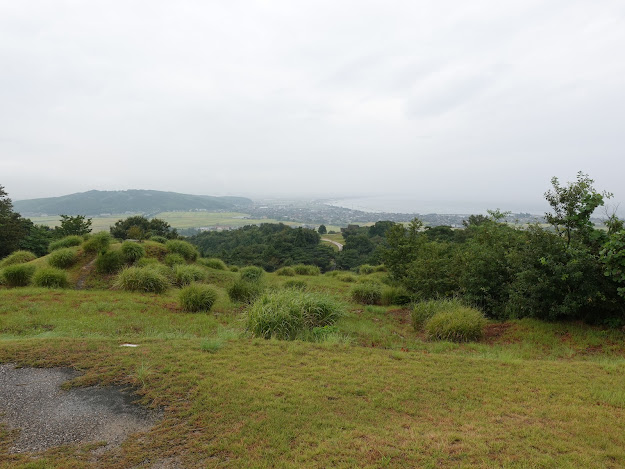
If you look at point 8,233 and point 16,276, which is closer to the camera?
point 16,276

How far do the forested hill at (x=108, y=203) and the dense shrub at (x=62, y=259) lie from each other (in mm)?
95044

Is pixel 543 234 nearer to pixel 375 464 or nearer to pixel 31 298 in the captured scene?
pixel 375 464

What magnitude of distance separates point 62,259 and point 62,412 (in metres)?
10.4

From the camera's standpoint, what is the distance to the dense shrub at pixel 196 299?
27.4 feet

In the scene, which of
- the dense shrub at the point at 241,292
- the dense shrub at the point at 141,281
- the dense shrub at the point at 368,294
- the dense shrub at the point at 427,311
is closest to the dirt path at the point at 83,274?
the dense shrub at the point at 141,281

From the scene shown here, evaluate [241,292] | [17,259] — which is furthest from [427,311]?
[17,259]

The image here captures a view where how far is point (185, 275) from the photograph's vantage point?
11539 millimetres

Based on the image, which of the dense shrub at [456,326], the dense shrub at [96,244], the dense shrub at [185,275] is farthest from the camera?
the dense shrub at [96,244]

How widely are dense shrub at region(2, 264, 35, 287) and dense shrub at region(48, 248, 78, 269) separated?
1.26 m

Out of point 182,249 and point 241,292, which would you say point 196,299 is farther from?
point 182,249

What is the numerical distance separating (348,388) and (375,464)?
1.21 m

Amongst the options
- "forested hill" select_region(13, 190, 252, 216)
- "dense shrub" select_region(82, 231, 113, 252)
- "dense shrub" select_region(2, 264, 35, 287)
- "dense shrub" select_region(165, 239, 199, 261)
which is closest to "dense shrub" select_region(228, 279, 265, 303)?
"dense shrub" select_region(165, 239, 199, 261)

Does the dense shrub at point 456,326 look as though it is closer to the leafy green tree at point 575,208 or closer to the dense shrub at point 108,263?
the leafy green tree at point 575,208

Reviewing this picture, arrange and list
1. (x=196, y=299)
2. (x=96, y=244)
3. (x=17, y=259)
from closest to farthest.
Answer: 1. (x=196, y=299)
2. (x=96, y=244)
3. (x=17, y=259)
